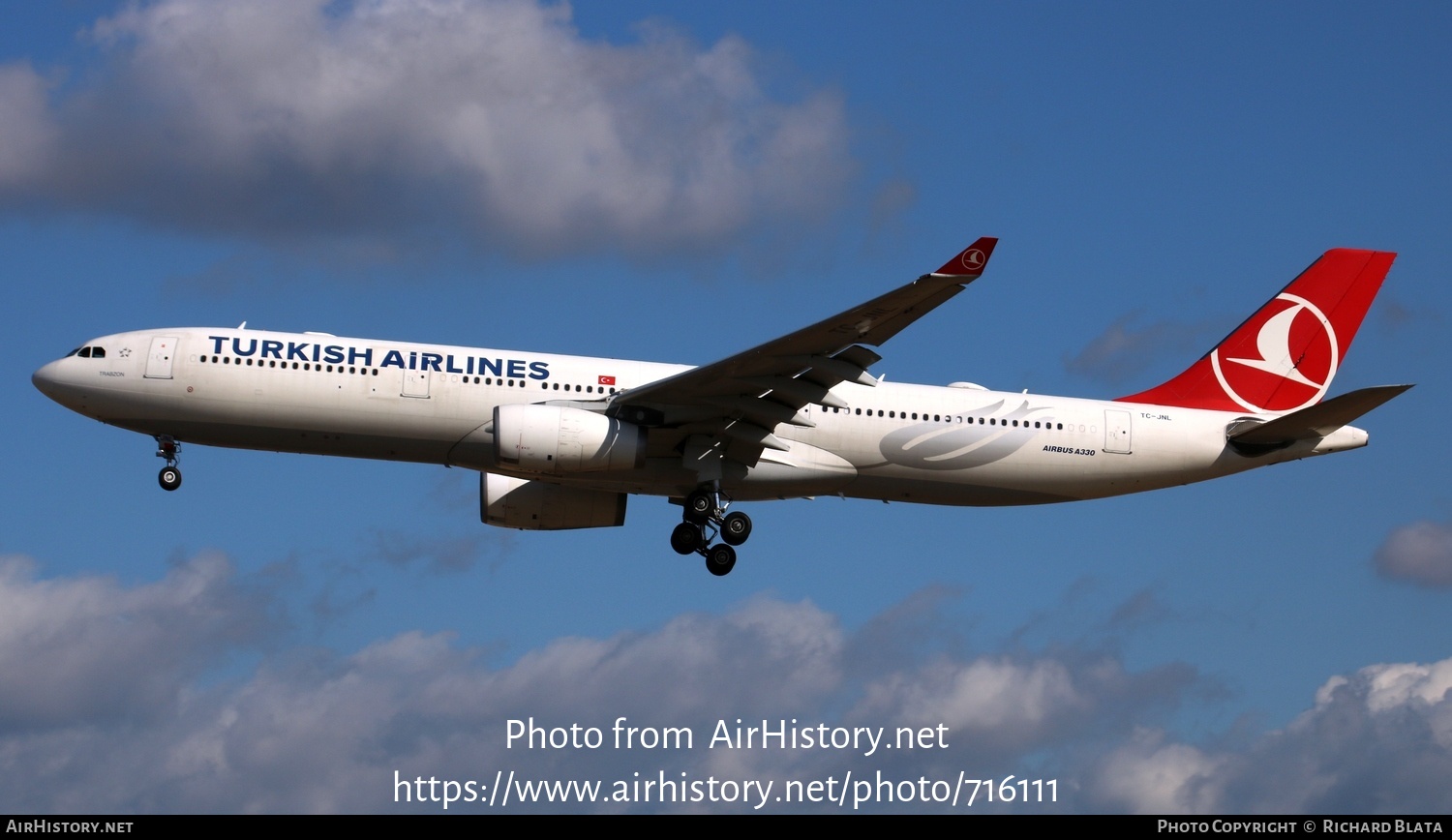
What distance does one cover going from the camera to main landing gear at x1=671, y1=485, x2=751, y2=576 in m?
35.5

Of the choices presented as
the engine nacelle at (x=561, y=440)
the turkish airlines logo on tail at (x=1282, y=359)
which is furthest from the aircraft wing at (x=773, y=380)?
the turkish airlines logo on tail at (x=1282, y=359)

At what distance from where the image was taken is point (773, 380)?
3331 centimetres

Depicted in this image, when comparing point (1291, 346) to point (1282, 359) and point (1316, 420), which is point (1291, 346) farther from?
point (1316, 420)

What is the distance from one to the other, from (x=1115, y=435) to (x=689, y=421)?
9.90 metres

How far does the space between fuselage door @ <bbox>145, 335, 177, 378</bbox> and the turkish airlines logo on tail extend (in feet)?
78.7

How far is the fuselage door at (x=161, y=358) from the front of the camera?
113ft

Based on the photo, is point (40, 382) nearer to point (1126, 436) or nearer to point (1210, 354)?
point (1126, 436)

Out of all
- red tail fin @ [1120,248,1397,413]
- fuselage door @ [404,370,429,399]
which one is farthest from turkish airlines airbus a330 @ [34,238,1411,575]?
red tail fin @ [1120,248,1397,413]

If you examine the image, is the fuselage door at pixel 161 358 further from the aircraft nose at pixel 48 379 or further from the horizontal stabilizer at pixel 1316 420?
the horizontal stabilizer at pixel 1316 420

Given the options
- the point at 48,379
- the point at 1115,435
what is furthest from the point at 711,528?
the point at 48,379

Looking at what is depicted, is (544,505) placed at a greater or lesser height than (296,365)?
lesser

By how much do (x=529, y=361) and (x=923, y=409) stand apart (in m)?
8.71

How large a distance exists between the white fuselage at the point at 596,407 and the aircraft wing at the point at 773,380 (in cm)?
87

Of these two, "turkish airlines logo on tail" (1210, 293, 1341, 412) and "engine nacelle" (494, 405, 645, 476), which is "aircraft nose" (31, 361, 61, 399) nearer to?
"engine nacelle" (494, 405, 645, 476)
